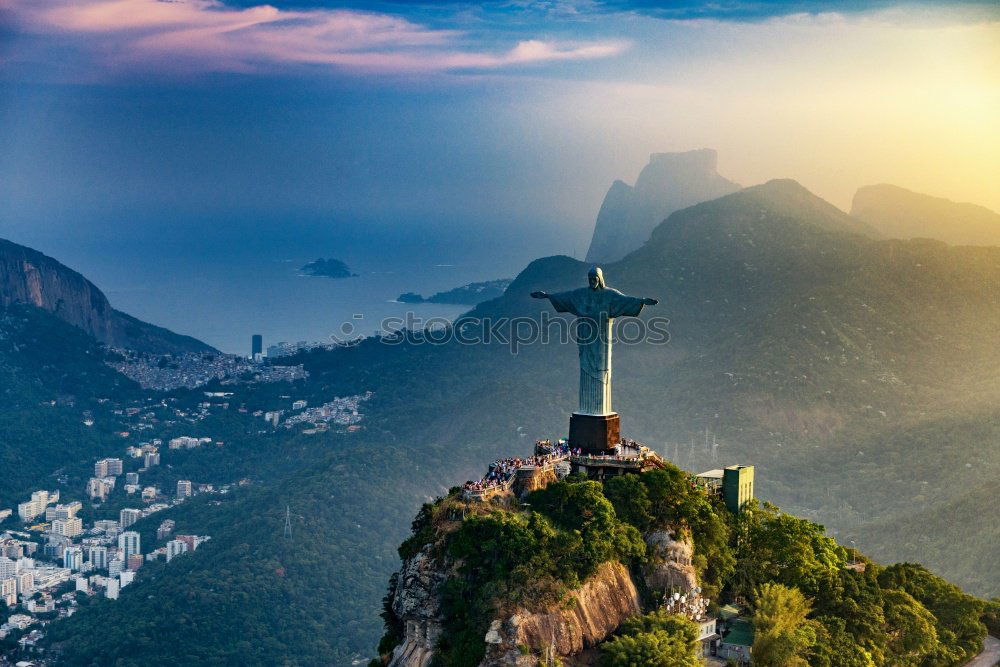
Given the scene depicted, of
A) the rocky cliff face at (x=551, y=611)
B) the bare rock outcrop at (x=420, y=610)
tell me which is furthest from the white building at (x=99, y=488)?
the bare rock outcrop at (x=420, y=610)

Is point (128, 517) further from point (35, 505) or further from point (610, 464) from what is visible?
point (610, 464)

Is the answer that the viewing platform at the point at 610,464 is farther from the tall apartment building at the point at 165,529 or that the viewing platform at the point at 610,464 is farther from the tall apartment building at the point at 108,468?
the tall apartment building at the point at 108,468

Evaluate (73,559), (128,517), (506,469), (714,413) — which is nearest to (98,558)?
(73,559)

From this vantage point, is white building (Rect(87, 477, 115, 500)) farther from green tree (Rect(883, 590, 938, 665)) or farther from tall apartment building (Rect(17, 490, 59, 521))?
green tree (Rect(883, 590, 938, 665))

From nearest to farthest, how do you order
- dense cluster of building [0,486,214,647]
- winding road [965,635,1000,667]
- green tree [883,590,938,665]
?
green tree [883,590,938,665] → winding road [965,635,1000,667] → dense cluster of building [0,486,214,647]

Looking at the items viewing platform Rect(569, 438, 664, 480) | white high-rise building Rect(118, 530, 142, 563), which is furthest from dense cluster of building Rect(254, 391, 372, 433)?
viewing platform Rect(569, 438, 664, 480)
